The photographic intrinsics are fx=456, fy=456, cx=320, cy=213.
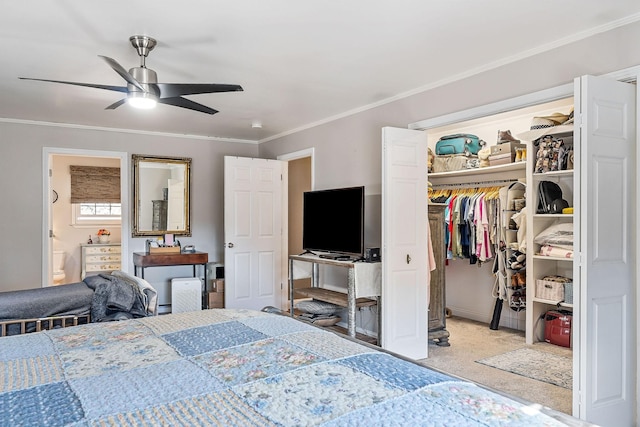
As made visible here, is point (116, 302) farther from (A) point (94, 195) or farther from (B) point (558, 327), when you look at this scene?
(A) point (94, 195)

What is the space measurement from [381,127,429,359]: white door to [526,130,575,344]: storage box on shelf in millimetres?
1210

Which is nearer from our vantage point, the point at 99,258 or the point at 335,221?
the point at 335,221

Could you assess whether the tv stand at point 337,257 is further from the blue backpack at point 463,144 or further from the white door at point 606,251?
the white door at point 606,251

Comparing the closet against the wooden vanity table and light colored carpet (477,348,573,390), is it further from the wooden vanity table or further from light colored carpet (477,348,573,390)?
the wooden vanity table

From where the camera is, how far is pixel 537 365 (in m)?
3.86

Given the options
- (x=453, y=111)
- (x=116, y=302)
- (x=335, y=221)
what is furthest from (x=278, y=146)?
(x=116, y=302)

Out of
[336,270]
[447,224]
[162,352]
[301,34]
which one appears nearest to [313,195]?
[336,270]

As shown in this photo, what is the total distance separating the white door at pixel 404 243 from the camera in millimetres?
3818

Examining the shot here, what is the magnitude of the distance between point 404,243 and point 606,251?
164cm

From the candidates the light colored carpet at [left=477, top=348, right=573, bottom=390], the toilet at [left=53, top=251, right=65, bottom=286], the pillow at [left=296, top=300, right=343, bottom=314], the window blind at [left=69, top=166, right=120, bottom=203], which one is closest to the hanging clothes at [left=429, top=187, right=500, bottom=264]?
the light colored carpet at [left=477, top=348, right=573, bottom=390]

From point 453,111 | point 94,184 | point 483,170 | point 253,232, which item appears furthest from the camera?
point 94,184

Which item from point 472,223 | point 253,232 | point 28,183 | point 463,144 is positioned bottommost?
point 253,232

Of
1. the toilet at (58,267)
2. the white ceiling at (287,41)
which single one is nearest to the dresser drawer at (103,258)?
the toilet at (58,267)

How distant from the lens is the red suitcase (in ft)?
14.2
